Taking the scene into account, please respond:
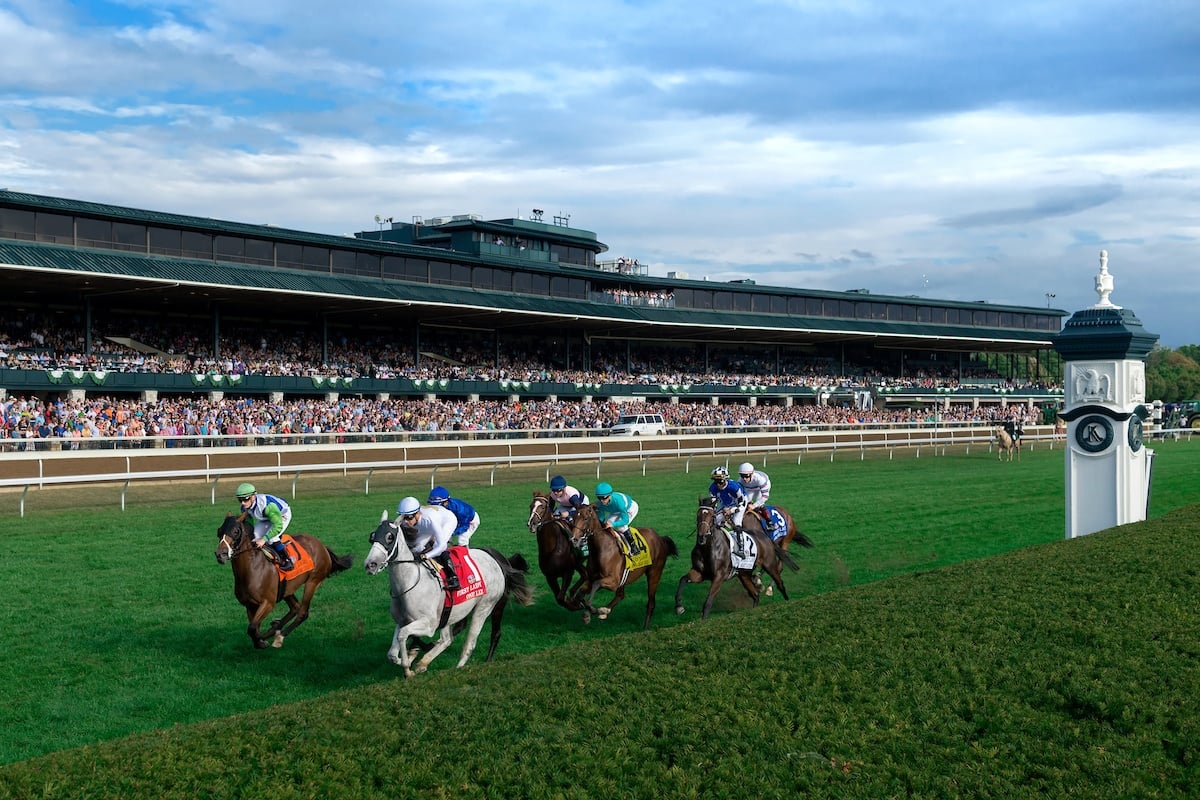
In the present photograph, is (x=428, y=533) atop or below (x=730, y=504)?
atop

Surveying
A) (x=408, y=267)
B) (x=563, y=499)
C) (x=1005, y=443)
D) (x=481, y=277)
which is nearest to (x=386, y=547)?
(x=563, y=499)

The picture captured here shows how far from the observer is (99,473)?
17922 mm

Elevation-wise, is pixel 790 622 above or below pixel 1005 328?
below

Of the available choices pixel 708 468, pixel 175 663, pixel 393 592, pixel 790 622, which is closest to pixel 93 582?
pixel 175 663

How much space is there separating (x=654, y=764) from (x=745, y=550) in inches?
226

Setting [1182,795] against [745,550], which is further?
[745,550]

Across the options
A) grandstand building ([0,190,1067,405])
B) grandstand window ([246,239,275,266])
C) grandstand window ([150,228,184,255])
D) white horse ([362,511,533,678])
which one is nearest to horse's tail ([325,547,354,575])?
white horse ([362,511,533,678])

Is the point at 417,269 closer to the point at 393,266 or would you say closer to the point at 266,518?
the point at 393,266

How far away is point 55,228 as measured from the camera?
31.4 meters

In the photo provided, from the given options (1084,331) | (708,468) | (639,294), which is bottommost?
(708,468)

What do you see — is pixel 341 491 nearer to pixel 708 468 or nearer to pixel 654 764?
pixel 708 468

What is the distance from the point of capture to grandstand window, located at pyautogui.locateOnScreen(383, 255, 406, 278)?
40.0 m

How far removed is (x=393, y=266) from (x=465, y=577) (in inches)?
1336

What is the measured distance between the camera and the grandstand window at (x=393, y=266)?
3997cm
